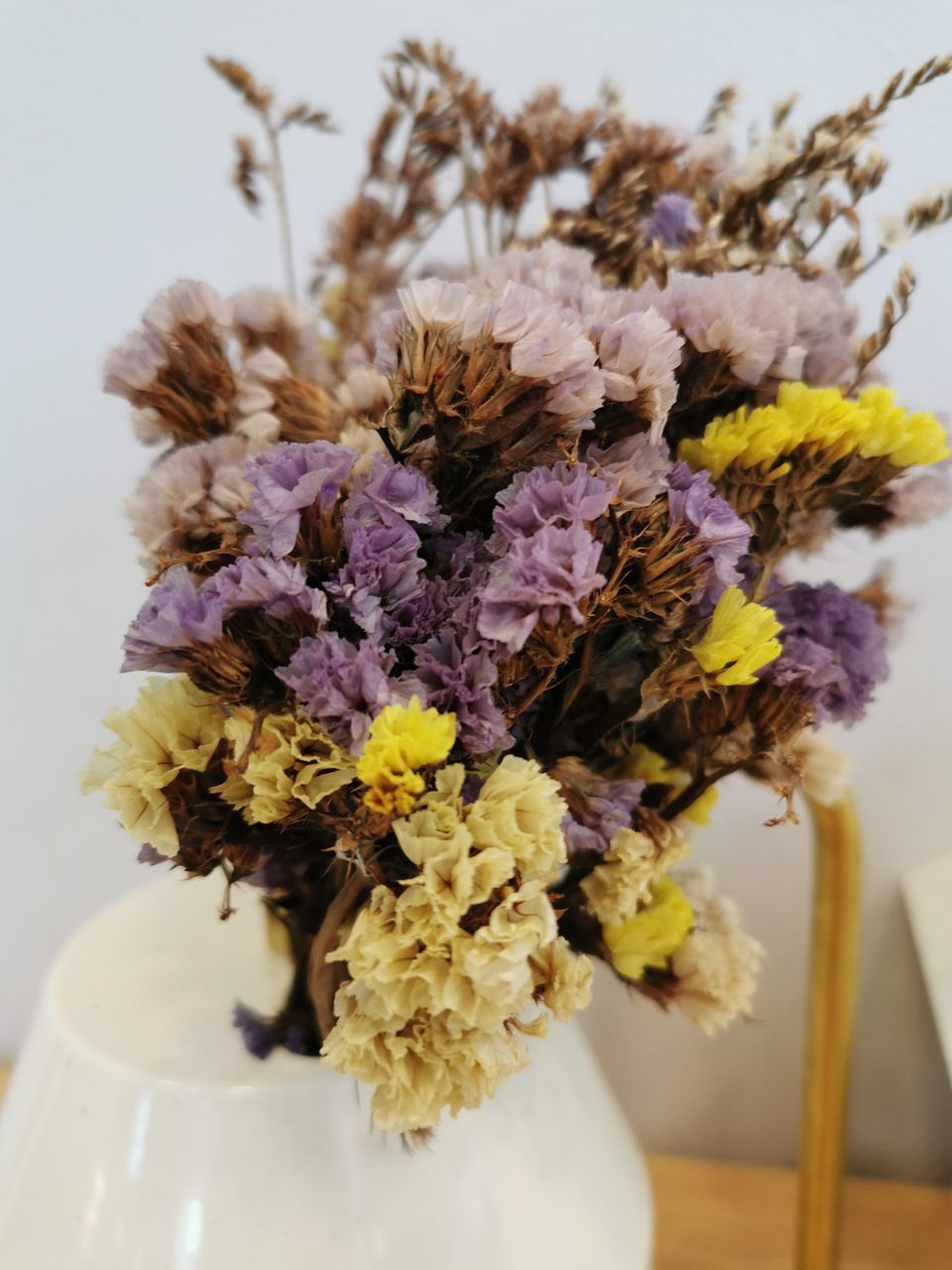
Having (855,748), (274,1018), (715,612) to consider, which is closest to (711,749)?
(715,612)

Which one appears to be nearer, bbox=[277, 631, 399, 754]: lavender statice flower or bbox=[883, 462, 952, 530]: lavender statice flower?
bbox=[277, 631, 399, 754]: lavender statice flower

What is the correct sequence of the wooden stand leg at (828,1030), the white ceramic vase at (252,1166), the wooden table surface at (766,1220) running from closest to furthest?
1. the white ceramic vase at (252,1166)
2. the wooden stand leg at (828,1030)
3. the wooden table surface at (766,1220)

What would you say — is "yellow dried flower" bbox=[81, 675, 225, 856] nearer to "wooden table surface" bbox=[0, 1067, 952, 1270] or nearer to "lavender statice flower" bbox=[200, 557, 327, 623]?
"lavender statice flower" bbox=[200, 557, 327, 623]

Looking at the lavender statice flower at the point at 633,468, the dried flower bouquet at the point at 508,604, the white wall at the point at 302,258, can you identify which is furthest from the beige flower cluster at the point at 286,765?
the white wall at the point at 302,258

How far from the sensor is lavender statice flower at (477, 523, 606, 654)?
0.81 feet

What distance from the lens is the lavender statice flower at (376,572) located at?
0.87ft

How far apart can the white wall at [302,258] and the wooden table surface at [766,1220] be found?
0.12 ft

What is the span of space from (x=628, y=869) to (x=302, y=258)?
482 mm

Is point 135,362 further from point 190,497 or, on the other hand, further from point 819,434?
point 819,434

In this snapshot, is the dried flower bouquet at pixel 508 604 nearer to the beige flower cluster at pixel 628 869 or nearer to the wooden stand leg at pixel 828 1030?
the beige flower cluster at pixel 628 869

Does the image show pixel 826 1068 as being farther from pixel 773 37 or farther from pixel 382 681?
pixel 773 37

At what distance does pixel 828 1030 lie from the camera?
1.69 ft

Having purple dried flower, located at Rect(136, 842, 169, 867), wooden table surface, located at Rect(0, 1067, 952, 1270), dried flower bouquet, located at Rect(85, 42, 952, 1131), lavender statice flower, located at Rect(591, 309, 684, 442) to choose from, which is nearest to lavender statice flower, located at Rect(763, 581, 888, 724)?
dried flower bouquet, located at Rect(85, 42, 952, 1131)

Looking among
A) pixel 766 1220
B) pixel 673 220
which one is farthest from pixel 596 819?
pixel 766 1220
